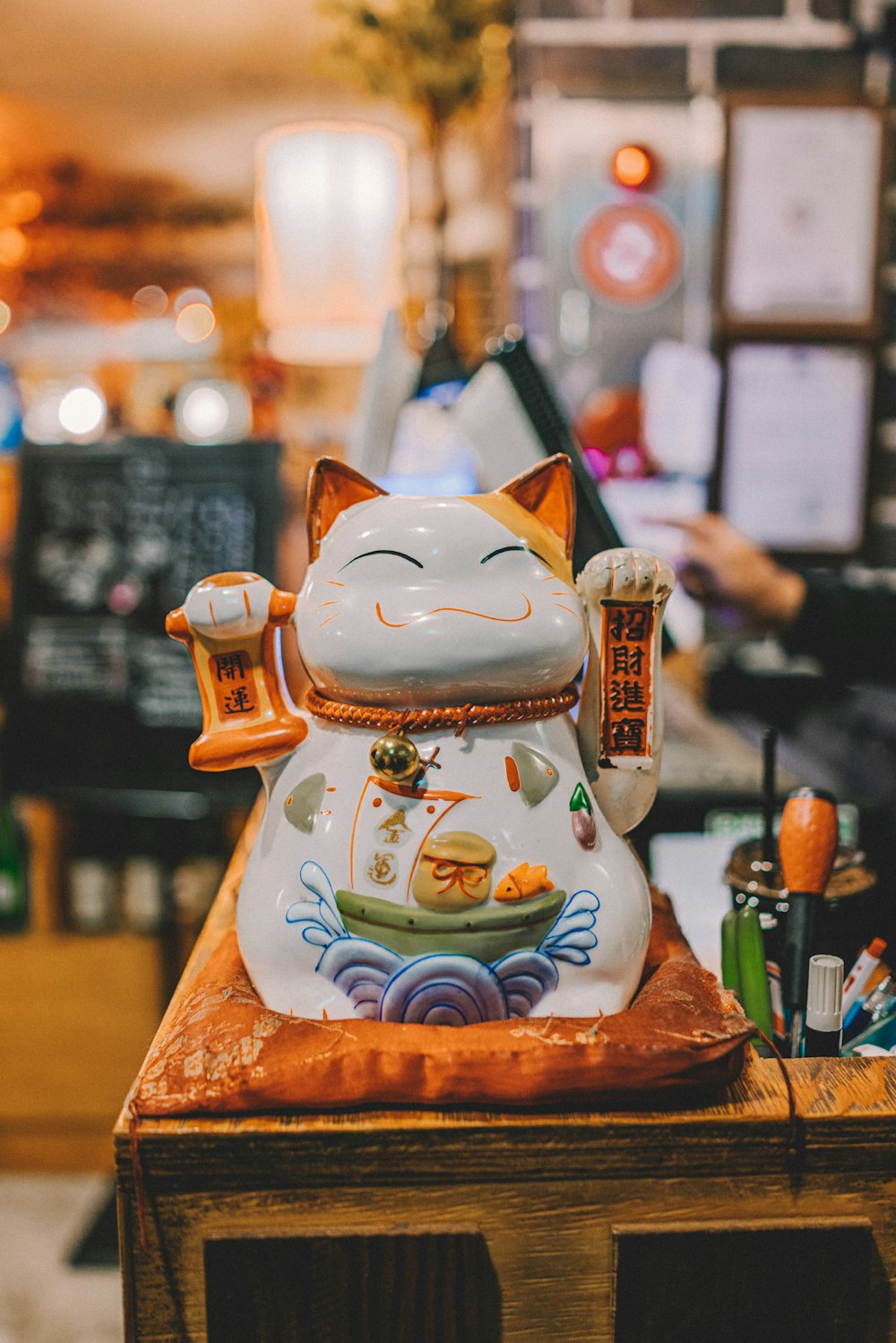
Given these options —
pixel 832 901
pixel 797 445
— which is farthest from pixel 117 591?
pixel 832 901

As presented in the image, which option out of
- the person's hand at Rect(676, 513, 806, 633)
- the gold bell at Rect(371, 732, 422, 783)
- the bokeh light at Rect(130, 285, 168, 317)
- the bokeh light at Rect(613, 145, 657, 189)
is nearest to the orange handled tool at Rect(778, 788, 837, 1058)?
the gold bell at Rect(371, 732, 422, 783)

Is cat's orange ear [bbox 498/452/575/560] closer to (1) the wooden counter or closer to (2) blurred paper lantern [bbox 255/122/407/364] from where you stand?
(1) the wooden counter

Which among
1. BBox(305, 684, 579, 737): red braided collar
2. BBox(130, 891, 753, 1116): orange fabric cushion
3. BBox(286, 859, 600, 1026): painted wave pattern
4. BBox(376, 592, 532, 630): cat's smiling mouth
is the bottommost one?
BBox(130, 891, 753, 1116): orange fabric cushion

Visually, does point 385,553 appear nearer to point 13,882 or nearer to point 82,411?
point 13,882

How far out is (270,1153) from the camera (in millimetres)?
747

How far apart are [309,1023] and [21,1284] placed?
6.25ft

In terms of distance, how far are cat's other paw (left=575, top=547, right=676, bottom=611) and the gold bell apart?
0.21m

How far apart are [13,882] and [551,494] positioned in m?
2.11

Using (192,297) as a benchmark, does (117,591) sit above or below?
below

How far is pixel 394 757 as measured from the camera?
79 centimetres

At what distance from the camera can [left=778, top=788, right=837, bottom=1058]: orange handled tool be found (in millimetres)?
900

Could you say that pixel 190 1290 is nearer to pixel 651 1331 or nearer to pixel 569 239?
pixel 651 1331

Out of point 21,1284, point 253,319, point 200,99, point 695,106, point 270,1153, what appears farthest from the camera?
point 253,319

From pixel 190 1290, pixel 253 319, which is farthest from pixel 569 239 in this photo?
pixel 253 319
